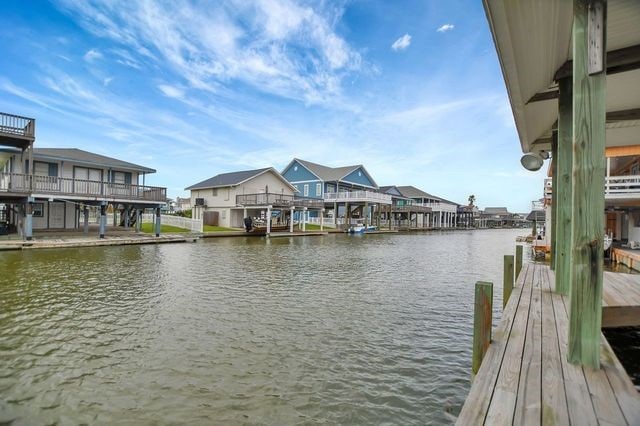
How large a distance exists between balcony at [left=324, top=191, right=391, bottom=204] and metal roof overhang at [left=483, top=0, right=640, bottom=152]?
33675mm

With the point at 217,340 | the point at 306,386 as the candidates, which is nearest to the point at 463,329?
the point at 306,386

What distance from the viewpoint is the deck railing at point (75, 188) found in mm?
18812

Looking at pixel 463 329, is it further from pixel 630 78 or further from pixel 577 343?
pixel 630 78

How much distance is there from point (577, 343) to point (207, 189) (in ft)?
132

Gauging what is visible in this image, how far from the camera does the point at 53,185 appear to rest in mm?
20531

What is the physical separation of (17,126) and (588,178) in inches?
1004

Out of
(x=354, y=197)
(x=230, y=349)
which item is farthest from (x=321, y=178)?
(x=230, y=349)

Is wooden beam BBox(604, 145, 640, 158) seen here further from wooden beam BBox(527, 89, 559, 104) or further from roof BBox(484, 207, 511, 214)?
roof BBox(484, 207, 511, 214)

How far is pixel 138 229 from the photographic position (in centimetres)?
2647

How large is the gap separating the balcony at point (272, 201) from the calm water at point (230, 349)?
2159cm

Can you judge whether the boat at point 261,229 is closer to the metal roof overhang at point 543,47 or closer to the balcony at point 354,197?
the balcony at point 354,197

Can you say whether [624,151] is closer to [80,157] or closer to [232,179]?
[80,157]

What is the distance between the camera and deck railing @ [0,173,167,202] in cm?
1881

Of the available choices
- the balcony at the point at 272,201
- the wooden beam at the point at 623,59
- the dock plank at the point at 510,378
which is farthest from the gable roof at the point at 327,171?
the dock plank at the point at 510,378
